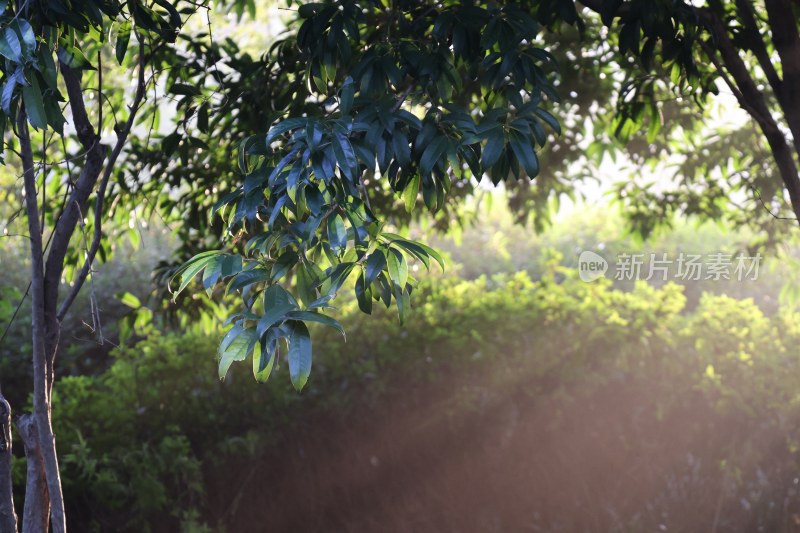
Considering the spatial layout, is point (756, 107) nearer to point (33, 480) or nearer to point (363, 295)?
point (363, 295)

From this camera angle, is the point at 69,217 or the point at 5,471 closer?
the point at 5,471

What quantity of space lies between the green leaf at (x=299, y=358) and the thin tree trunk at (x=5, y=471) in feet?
3.45

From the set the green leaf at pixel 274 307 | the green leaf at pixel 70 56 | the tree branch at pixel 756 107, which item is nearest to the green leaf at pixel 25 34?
the green leaf at pixel 70 56

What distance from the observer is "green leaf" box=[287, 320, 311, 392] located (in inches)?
55.4

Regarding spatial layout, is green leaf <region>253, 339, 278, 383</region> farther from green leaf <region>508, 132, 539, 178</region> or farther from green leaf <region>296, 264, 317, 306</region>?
green leaf <region>508, 132, 539, 178</region>

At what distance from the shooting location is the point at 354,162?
62.8 inches

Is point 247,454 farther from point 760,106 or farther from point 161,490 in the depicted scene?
point 760,106

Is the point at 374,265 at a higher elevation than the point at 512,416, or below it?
higher

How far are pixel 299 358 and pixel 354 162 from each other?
428 mm

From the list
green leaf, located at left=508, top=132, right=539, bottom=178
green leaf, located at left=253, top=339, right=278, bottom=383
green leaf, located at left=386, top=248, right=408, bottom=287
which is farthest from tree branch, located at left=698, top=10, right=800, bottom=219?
green leaf, located at left=253, top=339, right=278, bottom=383

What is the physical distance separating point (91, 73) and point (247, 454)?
189cm

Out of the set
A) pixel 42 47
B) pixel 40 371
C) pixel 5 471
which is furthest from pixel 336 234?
pixel 5 471

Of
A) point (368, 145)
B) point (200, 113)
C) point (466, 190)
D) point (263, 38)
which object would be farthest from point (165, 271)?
point (263, 38)

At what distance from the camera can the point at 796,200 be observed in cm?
261
